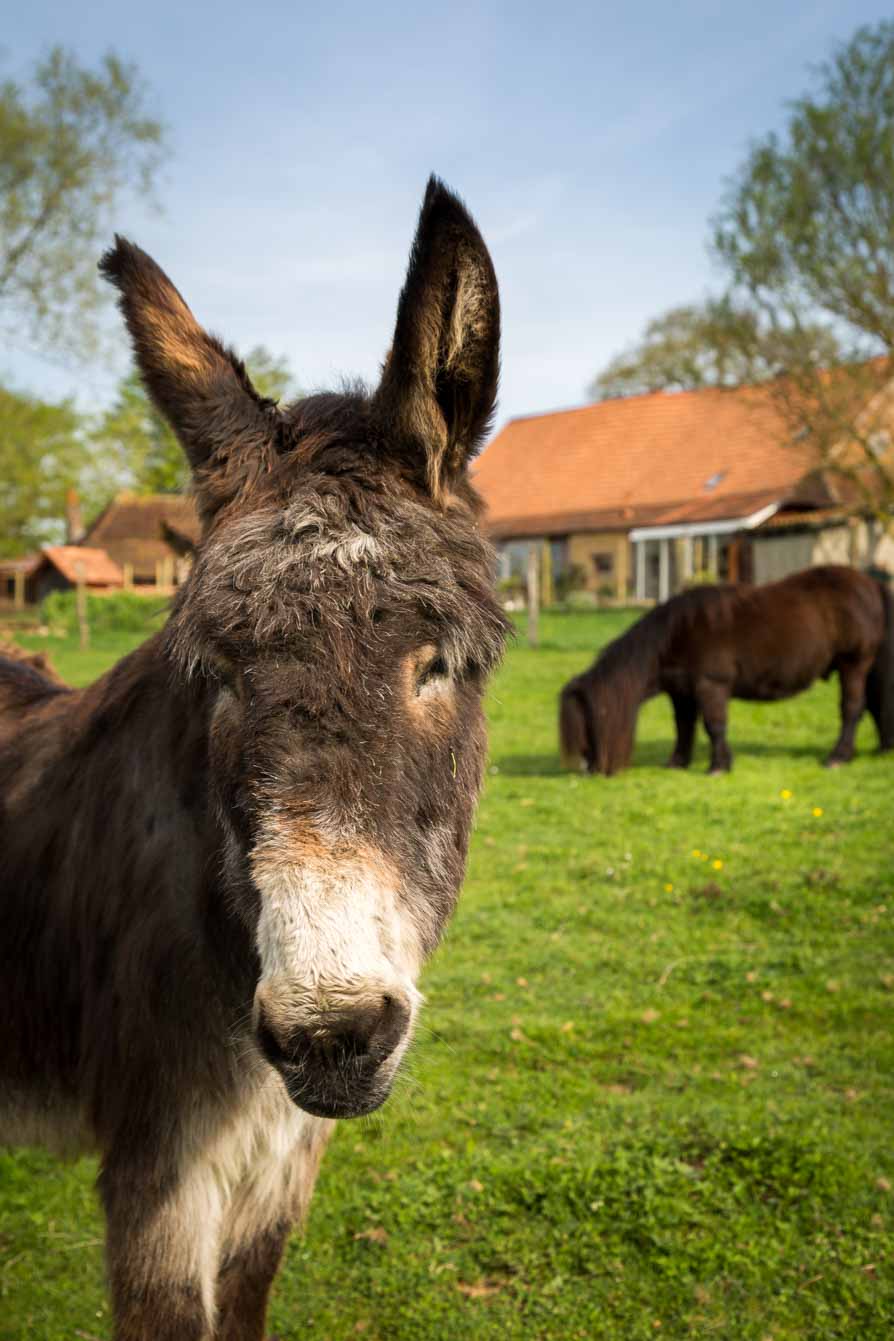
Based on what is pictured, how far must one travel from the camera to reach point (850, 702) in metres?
12.4

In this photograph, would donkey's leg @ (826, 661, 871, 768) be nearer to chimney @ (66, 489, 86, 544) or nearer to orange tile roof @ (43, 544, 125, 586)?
orange tile roof @ (43, 544, 125, 586)

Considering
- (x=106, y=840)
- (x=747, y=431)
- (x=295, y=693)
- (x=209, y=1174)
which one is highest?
(x=747, y=431)

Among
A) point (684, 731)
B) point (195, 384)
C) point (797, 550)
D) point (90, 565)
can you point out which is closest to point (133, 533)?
point (90, 565)

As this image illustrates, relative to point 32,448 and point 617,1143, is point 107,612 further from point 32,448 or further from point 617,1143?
point 617,1143

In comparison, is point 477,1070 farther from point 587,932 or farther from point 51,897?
point 51,897

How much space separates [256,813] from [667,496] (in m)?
39.6

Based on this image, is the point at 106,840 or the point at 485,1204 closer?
the point at 106,840

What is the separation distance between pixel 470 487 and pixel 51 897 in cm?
157

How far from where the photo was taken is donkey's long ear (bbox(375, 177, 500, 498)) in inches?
86.0

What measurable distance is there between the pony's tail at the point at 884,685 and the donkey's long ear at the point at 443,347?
11.2 metres

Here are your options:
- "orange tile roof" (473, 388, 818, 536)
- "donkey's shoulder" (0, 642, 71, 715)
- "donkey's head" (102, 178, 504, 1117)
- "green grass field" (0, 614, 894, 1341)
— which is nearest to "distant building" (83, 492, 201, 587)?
"orange tile roof" (473, 388, 818, 536)

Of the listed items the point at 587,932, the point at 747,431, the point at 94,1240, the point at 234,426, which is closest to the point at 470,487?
the point at 234,426

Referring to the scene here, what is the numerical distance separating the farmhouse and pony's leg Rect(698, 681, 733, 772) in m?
18.5

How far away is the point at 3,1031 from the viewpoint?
115 inches
